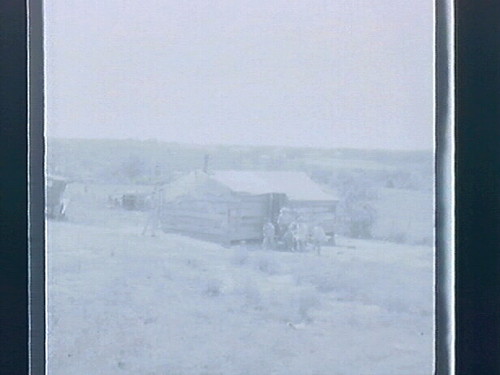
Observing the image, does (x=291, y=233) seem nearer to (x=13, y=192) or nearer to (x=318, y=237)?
(x=318, y=237)

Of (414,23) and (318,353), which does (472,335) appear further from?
(414,23)

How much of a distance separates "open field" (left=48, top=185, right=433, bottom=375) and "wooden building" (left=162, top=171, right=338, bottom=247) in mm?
22

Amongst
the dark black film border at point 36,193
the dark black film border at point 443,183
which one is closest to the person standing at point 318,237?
the dark black film border at point 443,183

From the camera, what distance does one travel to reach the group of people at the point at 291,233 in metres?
1.00

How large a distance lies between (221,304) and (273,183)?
0.17 metres

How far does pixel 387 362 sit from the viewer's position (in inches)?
40.5

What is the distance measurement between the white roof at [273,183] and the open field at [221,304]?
7 centimetres

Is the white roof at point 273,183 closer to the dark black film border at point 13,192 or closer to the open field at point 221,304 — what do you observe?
the open field at point 221,304

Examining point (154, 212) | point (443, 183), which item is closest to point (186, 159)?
point (154, 212)

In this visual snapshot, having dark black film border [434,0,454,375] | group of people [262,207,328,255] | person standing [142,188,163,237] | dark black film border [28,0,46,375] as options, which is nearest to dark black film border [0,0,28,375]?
dark black film border [28,0,46,375]

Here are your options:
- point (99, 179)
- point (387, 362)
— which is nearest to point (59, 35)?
point (99, 179)

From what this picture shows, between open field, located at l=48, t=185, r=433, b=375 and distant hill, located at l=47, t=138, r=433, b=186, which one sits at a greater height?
distant hill, located at l=47, t=138, r=433, b=186

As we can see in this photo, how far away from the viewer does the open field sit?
0.97 metres

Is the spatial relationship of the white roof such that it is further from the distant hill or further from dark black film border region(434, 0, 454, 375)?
dark black film border region(434, 0, 454, 375)
